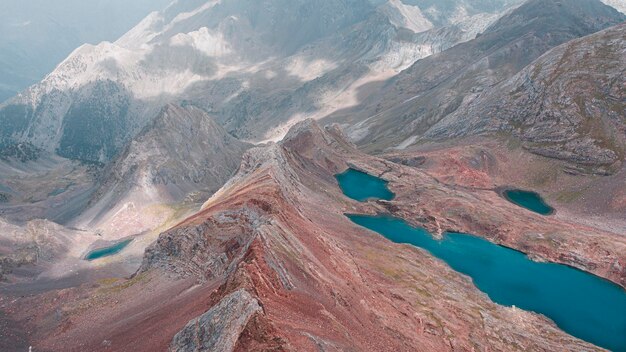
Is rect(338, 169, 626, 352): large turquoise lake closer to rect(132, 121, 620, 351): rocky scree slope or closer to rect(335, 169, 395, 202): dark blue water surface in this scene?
rect(132, 121, 620, 351): rocky scree slope

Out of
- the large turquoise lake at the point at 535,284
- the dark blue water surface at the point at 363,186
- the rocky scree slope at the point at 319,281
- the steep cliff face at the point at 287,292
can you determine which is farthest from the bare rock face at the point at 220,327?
the dark blue water surface at the point at 363,186

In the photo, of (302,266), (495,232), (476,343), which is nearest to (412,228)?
(495,232)

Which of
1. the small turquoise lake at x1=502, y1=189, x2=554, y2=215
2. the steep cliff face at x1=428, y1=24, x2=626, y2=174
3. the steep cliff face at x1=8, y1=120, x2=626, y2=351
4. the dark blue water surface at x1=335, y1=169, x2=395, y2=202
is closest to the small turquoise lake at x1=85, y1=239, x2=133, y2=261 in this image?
the steep cliff face at x1=8, y1=120, x2=626, y2=351

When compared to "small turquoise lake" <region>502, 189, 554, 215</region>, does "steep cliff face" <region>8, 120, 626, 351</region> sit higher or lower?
higher

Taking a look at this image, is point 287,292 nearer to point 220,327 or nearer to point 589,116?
point 220,327

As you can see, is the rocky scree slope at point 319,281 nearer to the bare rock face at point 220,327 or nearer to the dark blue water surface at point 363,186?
the bare rock face at point 220,327

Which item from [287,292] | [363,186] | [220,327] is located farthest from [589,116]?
[220,327]

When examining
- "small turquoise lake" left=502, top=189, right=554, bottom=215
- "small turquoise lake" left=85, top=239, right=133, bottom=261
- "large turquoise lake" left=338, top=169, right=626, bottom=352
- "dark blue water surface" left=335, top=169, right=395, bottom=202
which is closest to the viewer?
"large turquoise lake" left=338, top=169, right=626, bottom=352
